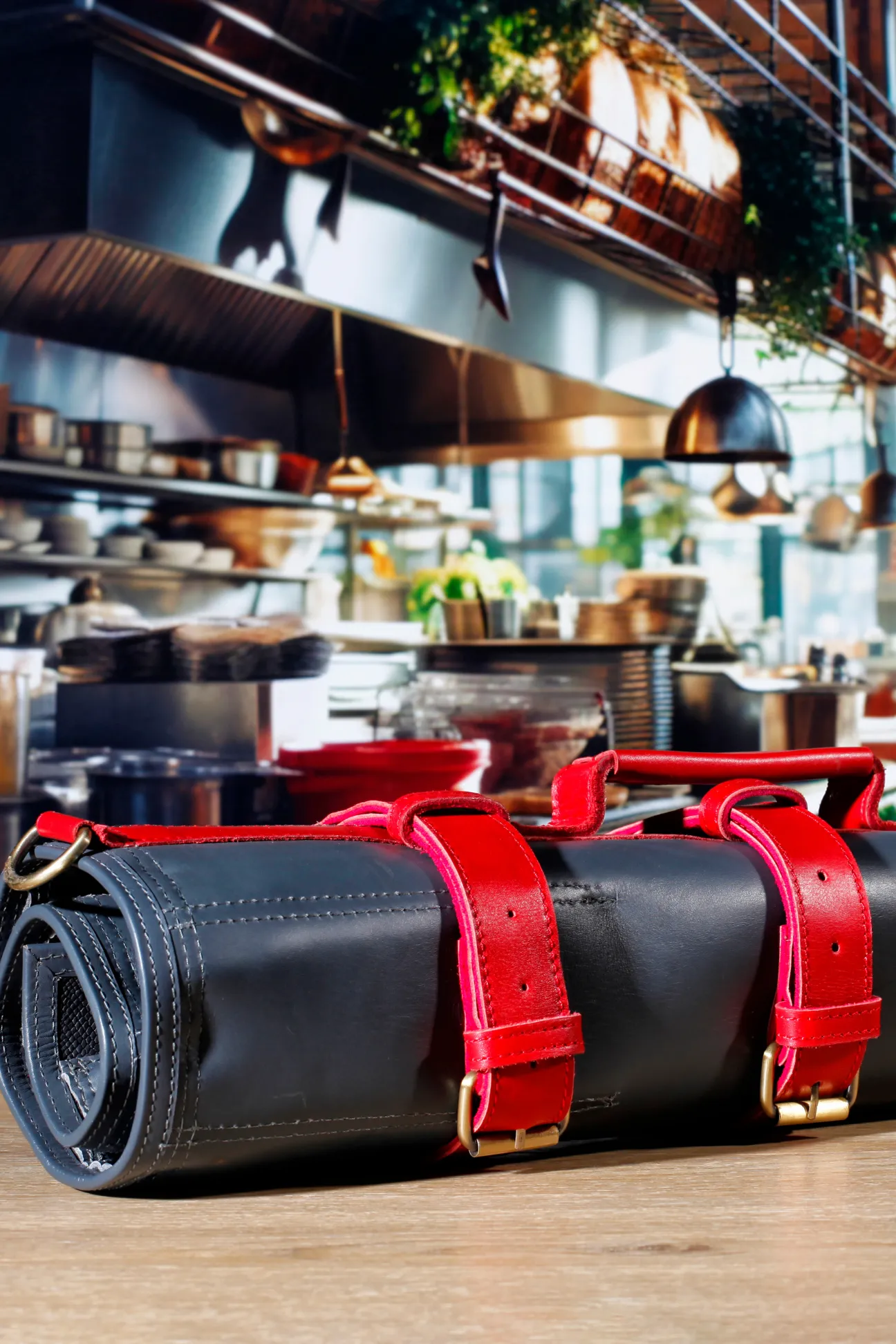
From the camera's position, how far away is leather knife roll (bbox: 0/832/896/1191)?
1.71 ft

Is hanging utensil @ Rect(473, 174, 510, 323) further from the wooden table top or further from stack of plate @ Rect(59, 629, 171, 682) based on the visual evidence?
the wooden table top

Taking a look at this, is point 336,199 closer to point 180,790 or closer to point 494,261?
point 494,261

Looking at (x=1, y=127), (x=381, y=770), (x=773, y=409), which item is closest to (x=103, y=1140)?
(x=1, y=127)

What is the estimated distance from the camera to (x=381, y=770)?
9.60ft

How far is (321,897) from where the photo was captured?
552 millimetres

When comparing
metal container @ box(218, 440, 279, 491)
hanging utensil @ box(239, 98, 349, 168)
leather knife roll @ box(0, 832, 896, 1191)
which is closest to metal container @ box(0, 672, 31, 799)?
metal container @ box(218, 440, 279, 491)

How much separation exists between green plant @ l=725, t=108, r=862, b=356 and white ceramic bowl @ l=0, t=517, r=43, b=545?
1.96m

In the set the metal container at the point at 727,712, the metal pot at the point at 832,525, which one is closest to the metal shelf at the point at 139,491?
the metal container at the point at 727,712

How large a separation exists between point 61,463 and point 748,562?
4.57m

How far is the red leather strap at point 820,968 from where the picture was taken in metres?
0.62

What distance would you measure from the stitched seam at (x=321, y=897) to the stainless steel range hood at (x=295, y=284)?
1.98 m

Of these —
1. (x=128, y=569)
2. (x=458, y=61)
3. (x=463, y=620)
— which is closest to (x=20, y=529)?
(x=128, y=569)

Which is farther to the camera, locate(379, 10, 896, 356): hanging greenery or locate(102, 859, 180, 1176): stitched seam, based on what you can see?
locate(379, 10, 896, 356): hanging greenery

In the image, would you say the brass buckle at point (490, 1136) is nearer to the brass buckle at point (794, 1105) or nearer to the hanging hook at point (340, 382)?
the brass buckle at point (794, 1105)
